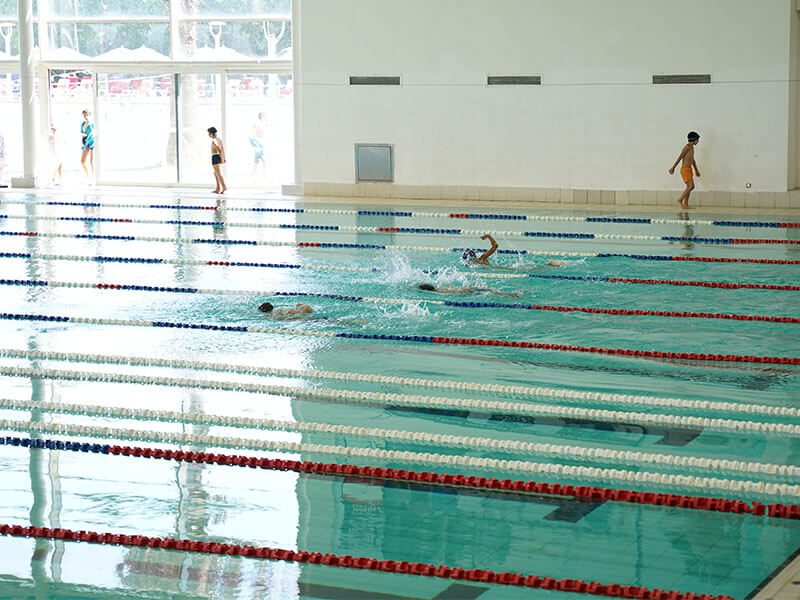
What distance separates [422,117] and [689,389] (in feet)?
38.1

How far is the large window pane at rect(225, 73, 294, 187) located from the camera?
19131 millimetres

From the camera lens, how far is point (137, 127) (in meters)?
19.8

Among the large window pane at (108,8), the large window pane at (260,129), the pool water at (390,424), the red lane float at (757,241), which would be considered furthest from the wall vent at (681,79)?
the large window pane at (108,8)

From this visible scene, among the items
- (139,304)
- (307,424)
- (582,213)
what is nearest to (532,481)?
(307,424)

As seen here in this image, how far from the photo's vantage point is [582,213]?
1547 centimetres

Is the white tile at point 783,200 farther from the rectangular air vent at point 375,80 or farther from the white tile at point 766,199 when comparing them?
the rectangular air vent at point 375,80

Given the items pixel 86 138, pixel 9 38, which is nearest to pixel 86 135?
pixel 86 138

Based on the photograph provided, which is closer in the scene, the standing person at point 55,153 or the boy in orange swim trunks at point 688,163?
the boy in orange swim trunks at point 688,163

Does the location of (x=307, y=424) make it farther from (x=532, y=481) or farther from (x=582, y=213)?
(x=582, y=213)

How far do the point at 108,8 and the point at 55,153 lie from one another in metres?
2.66


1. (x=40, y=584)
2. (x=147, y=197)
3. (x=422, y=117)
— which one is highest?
(x=422, y=117)

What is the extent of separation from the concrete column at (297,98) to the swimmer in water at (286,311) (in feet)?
32.1

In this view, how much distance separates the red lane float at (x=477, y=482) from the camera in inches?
177

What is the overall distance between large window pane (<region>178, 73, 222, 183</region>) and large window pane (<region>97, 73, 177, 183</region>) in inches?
7.3
